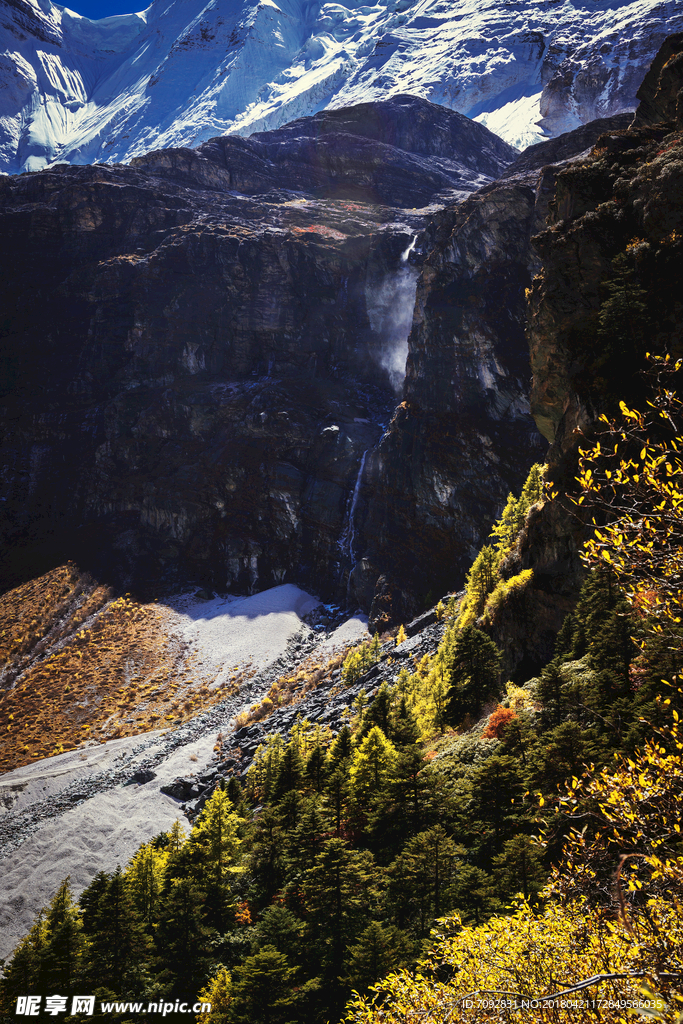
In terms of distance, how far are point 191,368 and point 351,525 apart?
41.3 meters

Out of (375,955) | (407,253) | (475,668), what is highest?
(407,253)

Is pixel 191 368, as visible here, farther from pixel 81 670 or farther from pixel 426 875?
pixel 426 875

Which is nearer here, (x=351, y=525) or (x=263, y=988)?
(x=263, y=988)

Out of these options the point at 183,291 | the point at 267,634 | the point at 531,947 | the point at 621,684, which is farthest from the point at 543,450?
the point at 183,291

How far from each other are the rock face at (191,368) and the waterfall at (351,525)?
1.15 ft

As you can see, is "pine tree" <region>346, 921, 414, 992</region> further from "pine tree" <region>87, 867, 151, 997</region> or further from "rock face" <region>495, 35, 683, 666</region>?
"rock face" <region>495, 35, 683, 666</region>

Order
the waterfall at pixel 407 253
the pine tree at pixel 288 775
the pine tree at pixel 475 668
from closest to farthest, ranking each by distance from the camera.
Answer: the pine tree at pixel 288 775, the pine tree at pixel 475 668, the waterfall at pixel 407 253

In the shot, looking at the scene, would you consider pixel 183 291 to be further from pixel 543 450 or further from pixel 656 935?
pixel 656 935

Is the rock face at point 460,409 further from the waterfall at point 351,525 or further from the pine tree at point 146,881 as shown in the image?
the pine tree at point 146,881

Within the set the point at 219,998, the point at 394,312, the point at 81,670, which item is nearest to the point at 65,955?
the point at 219,998

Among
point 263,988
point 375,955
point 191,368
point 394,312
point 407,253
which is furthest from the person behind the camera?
point 191,368

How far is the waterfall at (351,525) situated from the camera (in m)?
75.1

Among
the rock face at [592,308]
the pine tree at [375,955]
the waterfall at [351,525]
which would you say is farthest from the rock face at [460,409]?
the pine tree at [375,955]

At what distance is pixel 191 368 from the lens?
311ft
